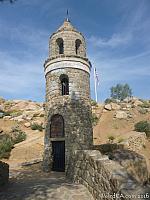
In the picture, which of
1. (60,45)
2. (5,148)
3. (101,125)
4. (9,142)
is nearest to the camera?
(60,45)

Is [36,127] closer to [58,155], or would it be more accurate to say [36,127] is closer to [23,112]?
[23,112]

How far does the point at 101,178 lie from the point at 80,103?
7752mm

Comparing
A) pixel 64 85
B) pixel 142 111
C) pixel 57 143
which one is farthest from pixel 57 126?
pixel 142 111

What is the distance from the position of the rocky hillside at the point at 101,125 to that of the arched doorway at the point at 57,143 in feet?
30.5

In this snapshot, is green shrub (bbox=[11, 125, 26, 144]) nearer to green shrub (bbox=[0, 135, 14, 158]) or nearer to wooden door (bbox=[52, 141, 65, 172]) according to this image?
green shrub (bbox=[0, 135, 14, 158])

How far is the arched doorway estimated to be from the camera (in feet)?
47.5

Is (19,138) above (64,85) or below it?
below

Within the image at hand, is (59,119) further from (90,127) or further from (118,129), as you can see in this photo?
(118,129)

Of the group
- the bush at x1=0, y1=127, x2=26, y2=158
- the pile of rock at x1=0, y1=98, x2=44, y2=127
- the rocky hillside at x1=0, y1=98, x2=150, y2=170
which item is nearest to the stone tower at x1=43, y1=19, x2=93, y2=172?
the rocky hillside at x1=0, y1=98, x2=150, y2=170

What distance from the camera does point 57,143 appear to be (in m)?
14.8

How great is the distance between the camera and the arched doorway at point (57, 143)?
1448cm

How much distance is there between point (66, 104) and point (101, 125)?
77.6ft

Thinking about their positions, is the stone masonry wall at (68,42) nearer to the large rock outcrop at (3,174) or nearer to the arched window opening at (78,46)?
the arched window opening at (78,46)

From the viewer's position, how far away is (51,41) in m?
16.4
